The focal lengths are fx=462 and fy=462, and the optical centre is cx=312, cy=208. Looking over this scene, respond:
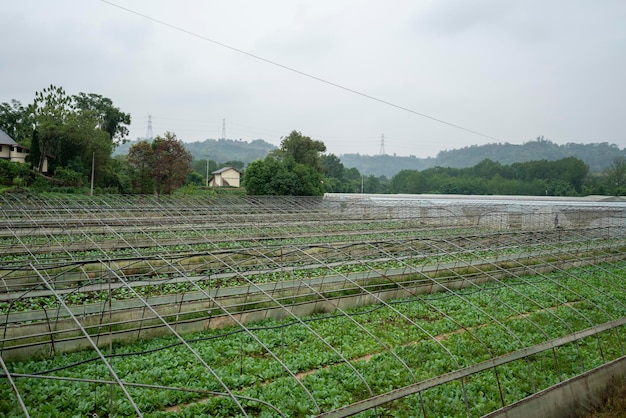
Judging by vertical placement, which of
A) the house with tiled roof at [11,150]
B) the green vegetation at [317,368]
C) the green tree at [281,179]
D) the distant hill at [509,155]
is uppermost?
the distant hill at [509,155]

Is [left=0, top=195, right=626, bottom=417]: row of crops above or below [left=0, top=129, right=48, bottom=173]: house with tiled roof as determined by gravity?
below

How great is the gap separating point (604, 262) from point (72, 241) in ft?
68.4

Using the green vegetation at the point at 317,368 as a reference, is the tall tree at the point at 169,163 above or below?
above

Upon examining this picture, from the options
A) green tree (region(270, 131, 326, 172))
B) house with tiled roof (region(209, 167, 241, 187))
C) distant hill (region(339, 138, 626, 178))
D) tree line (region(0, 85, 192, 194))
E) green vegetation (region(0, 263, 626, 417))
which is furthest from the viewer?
distant hill (region(339, 138, 626, 178))

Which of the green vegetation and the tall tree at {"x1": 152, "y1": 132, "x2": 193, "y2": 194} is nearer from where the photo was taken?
the green vegetation

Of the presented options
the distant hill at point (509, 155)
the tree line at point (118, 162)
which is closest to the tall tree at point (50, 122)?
the tree line at point (118, 162)

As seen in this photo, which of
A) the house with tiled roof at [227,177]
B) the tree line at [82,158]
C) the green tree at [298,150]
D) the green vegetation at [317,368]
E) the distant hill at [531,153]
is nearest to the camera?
the green vegetation at [317,368]

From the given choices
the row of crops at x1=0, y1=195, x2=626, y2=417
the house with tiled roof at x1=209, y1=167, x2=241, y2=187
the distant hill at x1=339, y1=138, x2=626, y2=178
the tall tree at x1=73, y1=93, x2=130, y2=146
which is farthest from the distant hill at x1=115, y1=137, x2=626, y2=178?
the row of crops at x1=0, y1=195, x2=626, y2=417

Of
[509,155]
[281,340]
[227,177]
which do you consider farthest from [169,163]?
[509,155]

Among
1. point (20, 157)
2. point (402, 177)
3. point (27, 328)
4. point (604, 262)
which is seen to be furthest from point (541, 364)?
point (402, 177)

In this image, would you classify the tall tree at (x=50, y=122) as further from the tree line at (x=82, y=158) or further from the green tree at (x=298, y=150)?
the green tree at (x=298, y=150)

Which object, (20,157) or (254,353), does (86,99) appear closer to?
(20,157)

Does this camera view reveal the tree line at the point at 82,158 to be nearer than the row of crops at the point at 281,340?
No

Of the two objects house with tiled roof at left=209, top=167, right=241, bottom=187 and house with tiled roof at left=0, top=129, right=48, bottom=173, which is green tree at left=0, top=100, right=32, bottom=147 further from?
house with tiled roof at left=209, top=167, right=241, bottom=187
